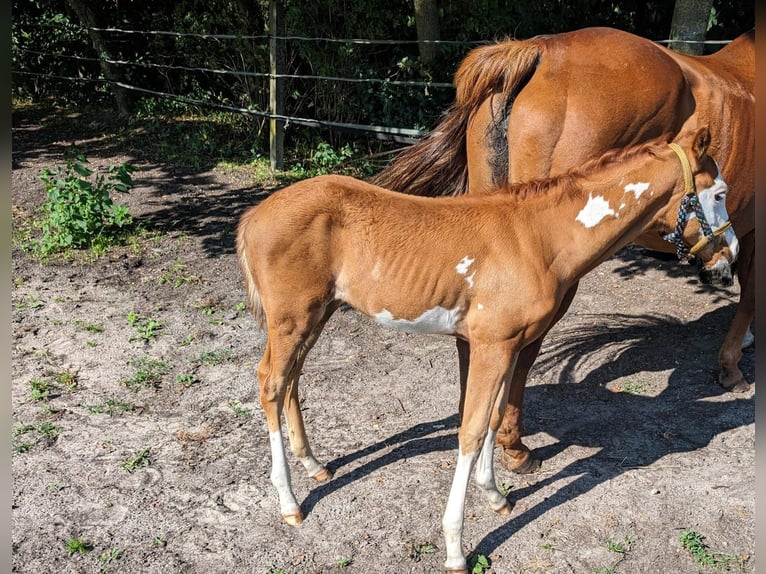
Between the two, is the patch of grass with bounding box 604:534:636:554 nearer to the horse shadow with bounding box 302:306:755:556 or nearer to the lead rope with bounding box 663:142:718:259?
the horse shadow with bounding box 302:306:755:556

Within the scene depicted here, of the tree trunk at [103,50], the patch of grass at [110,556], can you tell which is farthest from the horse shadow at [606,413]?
the tree trunk at [103,50]

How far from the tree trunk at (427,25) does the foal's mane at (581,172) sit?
5642 mm

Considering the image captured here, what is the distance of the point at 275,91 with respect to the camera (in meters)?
8.59

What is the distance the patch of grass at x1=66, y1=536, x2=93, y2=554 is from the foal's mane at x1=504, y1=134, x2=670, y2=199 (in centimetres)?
238

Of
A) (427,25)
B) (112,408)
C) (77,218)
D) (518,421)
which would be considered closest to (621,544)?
(518,421)

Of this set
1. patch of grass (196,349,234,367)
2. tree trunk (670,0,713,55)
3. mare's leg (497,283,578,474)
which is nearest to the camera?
mare's leg (497,283,578,474)

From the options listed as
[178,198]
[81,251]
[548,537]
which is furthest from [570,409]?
[178,198]

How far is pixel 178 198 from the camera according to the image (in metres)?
7.99

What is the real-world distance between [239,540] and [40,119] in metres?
11.2

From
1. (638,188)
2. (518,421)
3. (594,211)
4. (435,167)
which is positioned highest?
(638,188)

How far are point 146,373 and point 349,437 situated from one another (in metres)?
1.48

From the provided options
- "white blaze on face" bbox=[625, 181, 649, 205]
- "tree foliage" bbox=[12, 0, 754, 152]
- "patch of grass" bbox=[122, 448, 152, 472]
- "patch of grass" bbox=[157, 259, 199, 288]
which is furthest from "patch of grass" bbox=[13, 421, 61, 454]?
"tree foliage" bbox=[12, 0, 754, 152]

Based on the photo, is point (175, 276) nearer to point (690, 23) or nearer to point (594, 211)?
point (594, 211)

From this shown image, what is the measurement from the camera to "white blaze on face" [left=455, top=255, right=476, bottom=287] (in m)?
2.87
